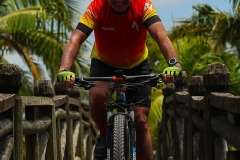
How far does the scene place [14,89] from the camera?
482 centimetres

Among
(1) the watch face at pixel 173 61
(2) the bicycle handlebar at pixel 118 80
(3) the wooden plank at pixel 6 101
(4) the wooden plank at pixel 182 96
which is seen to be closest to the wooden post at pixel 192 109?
(4) the wooden plank at pixel 182 96

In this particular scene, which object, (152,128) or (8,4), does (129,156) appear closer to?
(152,128)

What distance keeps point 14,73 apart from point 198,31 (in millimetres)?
15265

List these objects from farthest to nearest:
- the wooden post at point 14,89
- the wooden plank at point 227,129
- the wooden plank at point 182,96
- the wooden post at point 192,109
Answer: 1. the wooden plank at point 182,96
2. the wooden post at point 192,109
3. the wooden post at point 14,89
4. the wooden plank at point 227,129

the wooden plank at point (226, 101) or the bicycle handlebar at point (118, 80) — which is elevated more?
the bicycle handlebar at point (118, 80)

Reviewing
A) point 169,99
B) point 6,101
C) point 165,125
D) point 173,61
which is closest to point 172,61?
point 173,61

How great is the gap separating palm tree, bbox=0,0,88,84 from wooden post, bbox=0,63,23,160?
13.3 metres

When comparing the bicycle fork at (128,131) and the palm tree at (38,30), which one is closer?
the bicycle fork at (128,131)

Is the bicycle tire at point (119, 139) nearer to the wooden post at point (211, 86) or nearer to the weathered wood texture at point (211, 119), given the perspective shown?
the weathered wood texture at point (211, 119)

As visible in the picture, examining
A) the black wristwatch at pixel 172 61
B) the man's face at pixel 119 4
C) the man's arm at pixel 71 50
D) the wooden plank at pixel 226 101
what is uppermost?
the man's face at pixel 119 4

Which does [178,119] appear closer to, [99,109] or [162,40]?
[99,109]

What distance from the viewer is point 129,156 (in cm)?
476

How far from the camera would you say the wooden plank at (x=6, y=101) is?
14.2 ft

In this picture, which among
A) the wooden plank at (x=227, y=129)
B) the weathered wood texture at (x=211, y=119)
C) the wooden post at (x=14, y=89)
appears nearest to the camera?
the wooden plank at (x=227, y=129)
